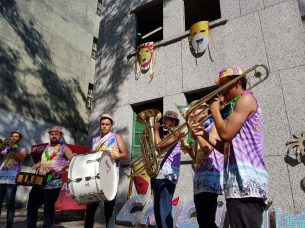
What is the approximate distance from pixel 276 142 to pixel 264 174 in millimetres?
3552

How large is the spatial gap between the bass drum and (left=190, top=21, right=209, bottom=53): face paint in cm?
447

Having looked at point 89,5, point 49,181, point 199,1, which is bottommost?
point 49,181

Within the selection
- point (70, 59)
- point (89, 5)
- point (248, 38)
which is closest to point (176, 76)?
point (248, 38)

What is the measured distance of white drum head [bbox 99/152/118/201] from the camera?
3.16m

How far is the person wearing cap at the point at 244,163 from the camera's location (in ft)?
5.77

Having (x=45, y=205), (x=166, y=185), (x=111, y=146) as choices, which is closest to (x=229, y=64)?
(x=111, y=146)

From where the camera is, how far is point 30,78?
1234 centimetres

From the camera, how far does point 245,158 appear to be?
187 centimetres

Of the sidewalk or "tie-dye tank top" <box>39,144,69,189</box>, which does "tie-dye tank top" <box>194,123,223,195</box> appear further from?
the sidewalk

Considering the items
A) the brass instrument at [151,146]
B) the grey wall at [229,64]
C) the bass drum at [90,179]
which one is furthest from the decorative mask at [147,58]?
the bass drum at [90,179]

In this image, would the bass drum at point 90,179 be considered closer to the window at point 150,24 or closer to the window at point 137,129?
the window at point 137,129

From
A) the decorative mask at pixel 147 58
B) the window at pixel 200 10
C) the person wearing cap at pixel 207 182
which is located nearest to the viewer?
the person wearing cap at pixel 207 182

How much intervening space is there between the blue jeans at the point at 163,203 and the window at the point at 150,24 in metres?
6.54

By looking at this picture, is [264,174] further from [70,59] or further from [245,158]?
[70,59]
